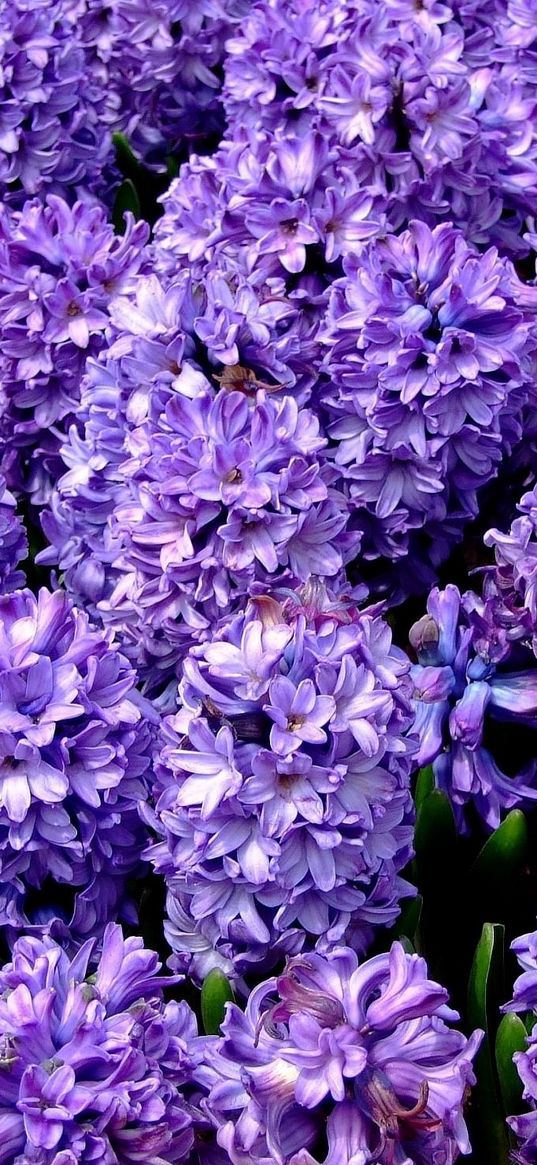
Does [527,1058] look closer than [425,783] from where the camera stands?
Yes

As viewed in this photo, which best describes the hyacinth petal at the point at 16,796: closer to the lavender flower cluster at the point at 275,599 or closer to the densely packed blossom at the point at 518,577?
the lavender flower cluster at the point at 275,599

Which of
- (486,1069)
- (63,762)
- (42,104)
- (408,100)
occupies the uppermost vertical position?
(408,100)

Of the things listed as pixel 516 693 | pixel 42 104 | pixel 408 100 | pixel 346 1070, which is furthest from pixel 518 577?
pixel 42 104

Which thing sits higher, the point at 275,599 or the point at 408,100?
the point at 408,100

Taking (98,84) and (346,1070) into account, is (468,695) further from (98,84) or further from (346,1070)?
(98,84)

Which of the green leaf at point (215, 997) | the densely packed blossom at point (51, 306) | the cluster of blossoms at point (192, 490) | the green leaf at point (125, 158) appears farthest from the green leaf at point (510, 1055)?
the green leaf at point (125, 158)

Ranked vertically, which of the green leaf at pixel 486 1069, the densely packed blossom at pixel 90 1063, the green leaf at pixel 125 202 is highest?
the densely packed blossom at pixel 90 1063

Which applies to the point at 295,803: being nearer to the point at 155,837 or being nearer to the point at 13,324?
the point at 155,837

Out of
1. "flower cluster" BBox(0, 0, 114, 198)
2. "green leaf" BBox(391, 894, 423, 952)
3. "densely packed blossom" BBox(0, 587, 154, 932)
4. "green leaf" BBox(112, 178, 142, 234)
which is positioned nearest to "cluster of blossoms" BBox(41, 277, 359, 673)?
"densely packed blossom" BBox(0, 587, 154, 932)
